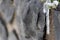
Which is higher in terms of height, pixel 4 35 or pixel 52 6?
pixel 52 6

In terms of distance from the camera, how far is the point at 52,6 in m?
0.79

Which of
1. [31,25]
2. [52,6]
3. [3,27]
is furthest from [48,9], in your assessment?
[3,27]

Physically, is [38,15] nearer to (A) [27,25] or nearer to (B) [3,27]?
(A) [27,25]

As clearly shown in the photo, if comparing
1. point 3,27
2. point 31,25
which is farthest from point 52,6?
point 3,27

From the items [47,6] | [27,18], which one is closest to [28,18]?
[27,18]

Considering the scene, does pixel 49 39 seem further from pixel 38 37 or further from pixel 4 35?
pixel 4 35

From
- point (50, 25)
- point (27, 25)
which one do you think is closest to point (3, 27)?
point (27, 25)

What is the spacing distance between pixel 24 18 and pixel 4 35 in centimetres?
17

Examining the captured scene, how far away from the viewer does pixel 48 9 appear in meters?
0.80

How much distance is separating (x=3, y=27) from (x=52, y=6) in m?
0.34

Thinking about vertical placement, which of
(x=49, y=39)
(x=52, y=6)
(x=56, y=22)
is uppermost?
(x=52, y=6)

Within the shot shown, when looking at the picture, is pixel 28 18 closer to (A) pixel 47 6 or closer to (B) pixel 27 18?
(B) pixel 27 18

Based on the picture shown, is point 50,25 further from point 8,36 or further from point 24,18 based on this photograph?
point 8,36

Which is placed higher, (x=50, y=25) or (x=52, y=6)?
(x=52, y=6)
